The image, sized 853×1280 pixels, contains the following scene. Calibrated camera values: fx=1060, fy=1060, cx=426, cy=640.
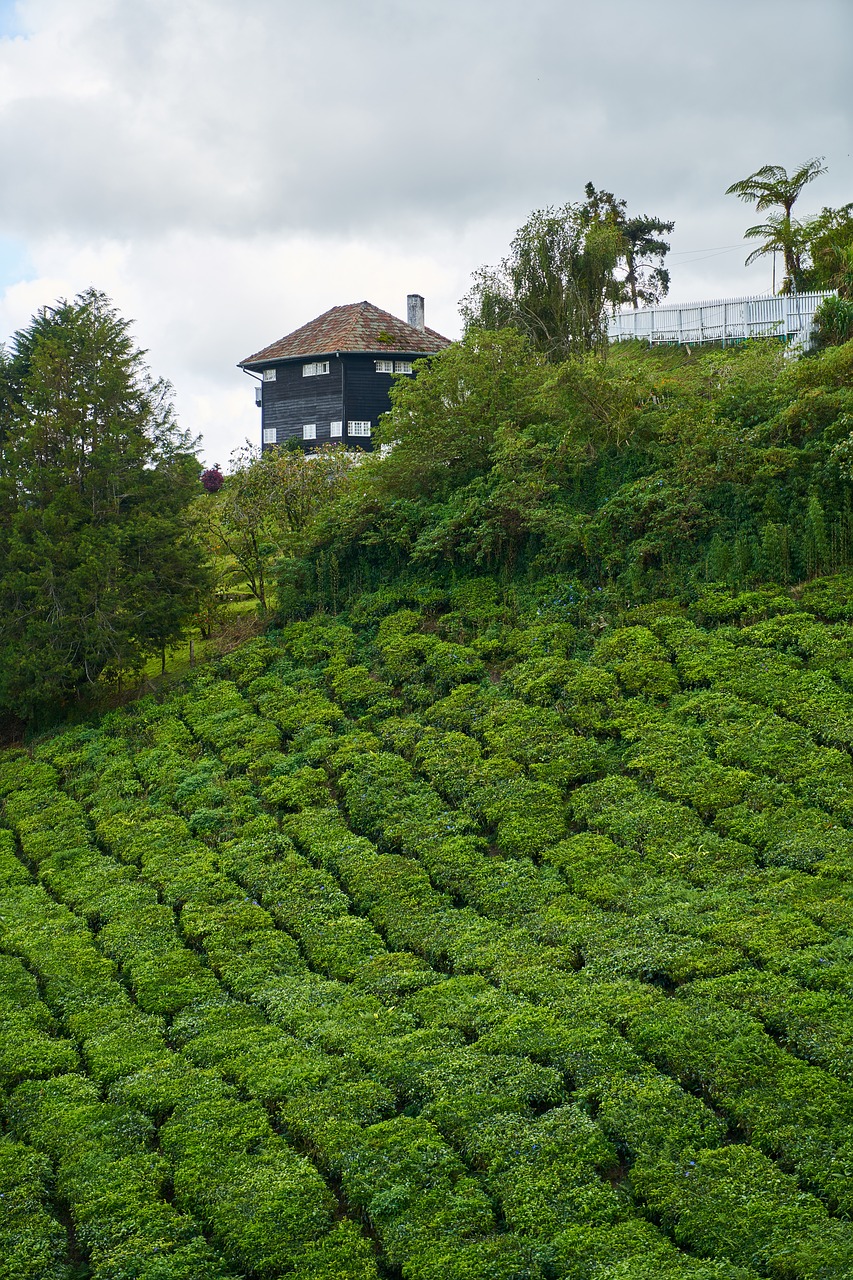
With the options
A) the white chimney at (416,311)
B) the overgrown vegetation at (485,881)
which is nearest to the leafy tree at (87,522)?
the overgrown vegetation at (485,881)

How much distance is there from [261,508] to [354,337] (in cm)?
1668

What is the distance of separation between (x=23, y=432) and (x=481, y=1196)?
58.3ft

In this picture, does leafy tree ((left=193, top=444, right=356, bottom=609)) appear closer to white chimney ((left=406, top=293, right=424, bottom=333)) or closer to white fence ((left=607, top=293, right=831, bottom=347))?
white fence ((left=607, top=293, right=831, bottom=347))

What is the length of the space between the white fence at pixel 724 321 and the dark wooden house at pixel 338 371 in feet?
31.3

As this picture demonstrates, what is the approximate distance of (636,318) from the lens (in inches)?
1162

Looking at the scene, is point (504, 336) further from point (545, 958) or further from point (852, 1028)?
point (852, 1028)

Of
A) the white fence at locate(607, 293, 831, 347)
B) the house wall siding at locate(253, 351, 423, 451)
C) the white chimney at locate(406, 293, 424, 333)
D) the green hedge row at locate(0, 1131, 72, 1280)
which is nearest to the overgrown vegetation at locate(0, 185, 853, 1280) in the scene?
the green hedge row at locate(0, 1131, 72, 1280)

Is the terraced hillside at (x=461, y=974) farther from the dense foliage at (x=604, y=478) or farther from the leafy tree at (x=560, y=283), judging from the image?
the leafy tree at (x=560, y=283)

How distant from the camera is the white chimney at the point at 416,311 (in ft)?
132

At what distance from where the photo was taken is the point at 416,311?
132ft

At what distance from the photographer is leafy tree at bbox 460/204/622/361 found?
2442cm

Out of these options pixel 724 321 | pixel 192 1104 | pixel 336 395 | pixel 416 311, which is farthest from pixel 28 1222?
pixel 416 311

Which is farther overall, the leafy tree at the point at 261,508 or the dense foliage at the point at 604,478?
the leafy tree at the point at 261,508

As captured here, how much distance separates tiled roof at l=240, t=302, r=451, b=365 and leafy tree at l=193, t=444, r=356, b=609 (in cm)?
1399
